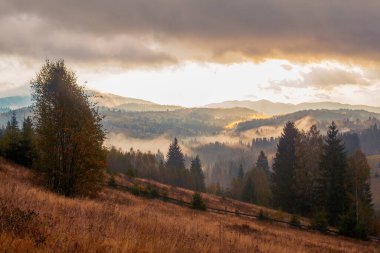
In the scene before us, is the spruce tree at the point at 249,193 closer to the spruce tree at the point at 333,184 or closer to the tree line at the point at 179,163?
the tree line at the point at 179,163

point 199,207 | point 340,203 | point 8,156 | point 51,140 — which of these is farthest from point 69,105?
point 340,203

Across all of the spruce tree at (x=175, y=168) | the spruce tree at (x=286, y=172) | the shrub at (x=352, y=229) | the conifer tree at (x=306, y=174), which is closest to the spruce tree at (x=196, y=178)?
the spruce tree at (x=175, y=168)

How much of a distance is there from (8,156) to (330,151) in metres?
43.9

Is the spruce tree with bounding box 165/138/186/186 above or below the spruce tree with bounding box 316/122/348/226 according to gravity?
below

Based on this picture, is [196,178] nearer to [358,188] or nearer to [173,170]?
[173,170]

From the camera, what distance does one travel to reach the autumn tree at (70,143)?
23328 mm

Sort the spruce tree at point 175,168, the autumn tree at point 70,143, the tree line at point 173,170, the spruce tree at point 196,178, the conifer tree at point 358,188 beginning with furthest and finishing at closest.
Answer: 1. the spruce tree at point 175,168
2. the tree line at point 173,170
3. the spruce tree at point 196,178
4. the conifer tree at point 358,188
5. the autumn tree at point 70,143

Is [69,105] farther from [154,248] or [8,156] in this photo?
[154,248]

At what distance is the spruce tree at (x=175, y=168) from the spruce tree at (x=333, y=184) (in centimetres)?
6006

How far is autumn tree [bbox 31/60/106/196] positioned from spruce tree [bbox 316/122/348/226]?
38.0 m

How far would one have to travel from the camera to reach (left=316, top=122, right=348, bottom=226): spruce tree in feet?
170

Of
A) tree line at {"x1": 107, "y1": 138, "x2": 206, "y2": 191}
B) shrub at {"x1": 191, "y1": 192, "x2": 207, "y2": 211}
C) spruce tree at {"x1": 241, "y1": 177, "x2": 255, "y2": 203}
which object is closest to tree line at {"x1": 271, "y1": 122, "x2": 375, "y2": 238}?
shrub at {"x1": 191, "y1": 192, "x2": 207, "y2": 211}

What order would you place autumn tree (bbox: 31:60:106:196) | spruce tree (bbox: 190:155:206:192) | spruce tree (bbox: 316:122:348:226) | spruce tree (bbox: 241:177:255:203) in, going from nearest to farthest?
autumn tree (bbox: 31:60:106:196)
spruce tree (bbox: 316:122:348:226)
spruce tree (bbox: 241:177:255:203)
spruce tree (bbox: 190:155:206:192)

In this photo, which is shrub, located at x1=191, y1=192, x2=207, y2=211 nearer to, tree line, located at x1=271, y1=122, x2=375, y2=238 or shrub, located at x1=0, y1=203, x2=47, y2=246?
tree line, located at x1=271, y1=122, x2=375, y2=238
